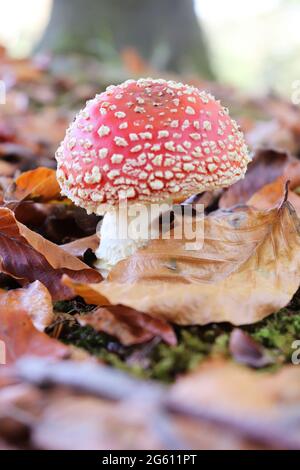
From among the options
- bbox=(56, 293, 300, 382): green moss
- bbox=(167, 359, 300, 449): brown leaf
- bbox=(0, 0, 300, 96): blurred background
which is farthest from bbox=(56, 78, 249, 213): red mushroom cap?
bbox=(0, 0, 300, 96): blurred background

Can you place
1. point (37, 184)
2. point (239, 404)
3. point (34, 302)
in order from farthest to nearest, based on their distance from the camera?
point (37, 184) < point (34, 302) < point (239, 404)

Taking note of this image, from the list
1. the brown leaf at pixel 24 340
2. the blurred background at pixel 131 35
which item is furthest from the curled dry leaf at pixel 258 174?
the blurred background at pixel 131 35

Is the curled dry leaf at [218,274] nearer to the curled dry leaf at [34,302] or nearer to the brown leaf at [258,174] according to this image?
the curled dry leaf at [34,302]

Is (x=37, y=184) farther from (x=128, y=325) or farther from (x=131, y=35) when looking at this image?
(x=131, y=35)

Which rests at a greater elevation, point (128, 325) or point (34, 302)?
point (34, 302)

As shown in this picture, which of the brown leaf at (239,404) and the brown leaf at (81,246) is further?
the brown leaf at (81,246)

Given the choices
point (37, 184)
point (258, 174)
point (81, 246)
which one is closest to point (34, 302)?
point (81, 246)

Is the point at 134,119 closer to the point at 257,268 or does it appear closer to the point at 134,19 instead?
the point at 257,268
